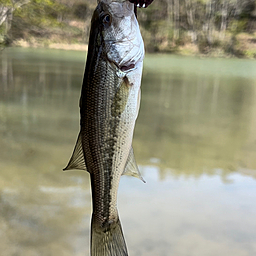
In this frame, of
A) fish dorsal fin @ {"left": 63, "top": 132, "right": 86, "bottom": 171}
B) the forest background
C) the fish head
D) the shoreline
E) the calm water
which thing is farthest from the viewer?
the forest background

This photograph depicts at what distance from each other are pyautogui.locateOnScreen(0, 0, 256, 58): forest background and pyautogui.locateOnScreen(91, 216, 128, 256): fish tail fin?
67.0 ft

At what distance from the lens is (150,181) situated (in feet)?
13.5

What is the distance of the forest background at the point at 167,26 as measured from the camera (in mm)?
21469

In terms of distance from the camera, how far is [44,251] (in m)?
2.78

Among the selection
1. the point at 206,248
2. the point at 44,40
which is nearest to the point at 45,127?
the point at 206,248

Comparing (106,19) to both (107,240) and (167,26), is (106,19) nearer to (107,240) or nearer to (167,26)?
(107,240)

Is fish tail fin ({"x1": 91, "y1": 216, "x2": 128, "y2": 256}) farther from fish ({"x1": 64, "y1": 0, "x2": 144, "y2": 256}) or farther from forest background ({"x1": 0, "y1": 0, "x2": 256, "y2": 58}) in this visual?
forest background ({"x1": 0, "y1": 0, "x2": 256, "y2": 58})

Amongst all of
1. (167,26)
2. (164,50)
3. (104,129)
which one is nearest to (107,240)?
(104,129)

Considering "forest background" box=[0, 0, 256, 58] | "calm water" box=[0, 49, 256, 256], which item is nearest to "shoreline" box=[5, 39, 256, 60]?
"forest background" box=[0, 0, 256, 58]

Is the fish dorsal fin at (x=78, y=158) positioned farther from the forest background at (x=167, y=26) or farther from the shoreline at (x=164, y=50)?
the shoreline at (x=164, y=50)

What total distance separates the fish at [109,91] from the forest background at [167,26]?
20.4 metres

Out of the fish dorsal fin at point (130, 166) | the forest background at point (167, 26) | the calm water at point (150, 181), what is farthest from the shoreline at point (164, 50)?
the fish dorsal fin at point (130, 166)

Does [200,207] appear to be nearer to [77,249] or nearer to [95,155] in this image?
[77,249]

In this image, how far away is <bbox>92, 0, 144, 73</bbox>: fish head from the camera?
1167mm
